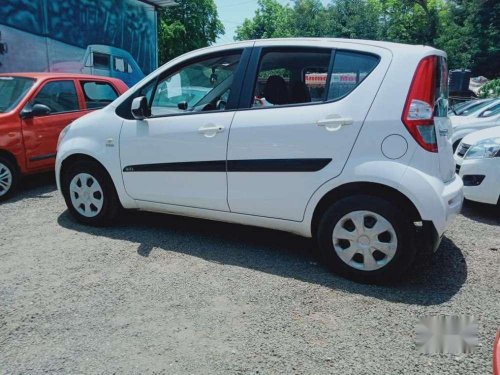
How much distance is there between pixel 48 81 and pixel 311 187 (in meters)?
4.54

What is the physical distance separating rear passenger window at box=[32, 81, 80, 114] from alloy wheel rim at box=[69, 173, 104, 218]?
207 centimetres

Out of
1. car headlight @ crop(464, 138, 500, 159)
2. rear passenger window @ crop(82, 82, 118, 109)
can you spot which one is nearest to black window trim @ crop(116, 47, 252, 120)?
rear passenger window @ crop(82, 82, 118, 109)

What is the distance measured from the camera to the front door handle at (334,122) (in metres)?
3.12

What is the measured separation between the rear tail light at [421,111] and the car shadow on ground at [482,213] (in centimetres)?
241

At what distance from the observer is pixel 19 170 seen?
5.54 metres

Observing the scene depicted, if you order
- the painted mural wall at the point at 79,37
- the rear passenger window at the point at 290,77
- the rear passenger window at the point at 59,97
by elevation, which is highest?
the painted mural wall at the point at 79,37

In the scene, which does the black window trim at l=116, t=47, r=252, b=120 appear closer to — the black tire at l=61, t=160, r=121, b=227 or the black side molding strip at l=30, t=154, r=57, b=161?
the black tire at l=61, t=160, r=121, b=227

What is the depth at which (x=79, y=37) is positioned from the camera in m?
12.0

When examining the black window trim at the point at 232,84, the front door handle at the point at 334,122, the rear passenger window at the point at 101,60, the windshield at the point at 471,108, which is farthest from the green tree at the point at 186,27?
the front door handle at the point at 334,122

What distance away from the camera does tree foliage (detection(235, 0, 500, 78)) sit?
31625 mm

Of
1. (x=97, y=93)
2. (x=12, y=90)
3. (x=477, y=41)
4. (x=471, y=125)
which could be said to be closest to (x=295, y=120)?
(x=12, y=90)

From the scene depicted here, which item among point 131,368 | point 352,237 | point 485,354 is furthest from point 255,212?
point 485,354

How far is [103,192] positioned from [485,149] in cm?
423

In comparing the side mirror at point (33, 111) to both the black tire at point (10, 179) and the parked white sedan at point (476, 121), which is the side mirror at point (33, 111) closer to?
the black tire at point (10, 179)
